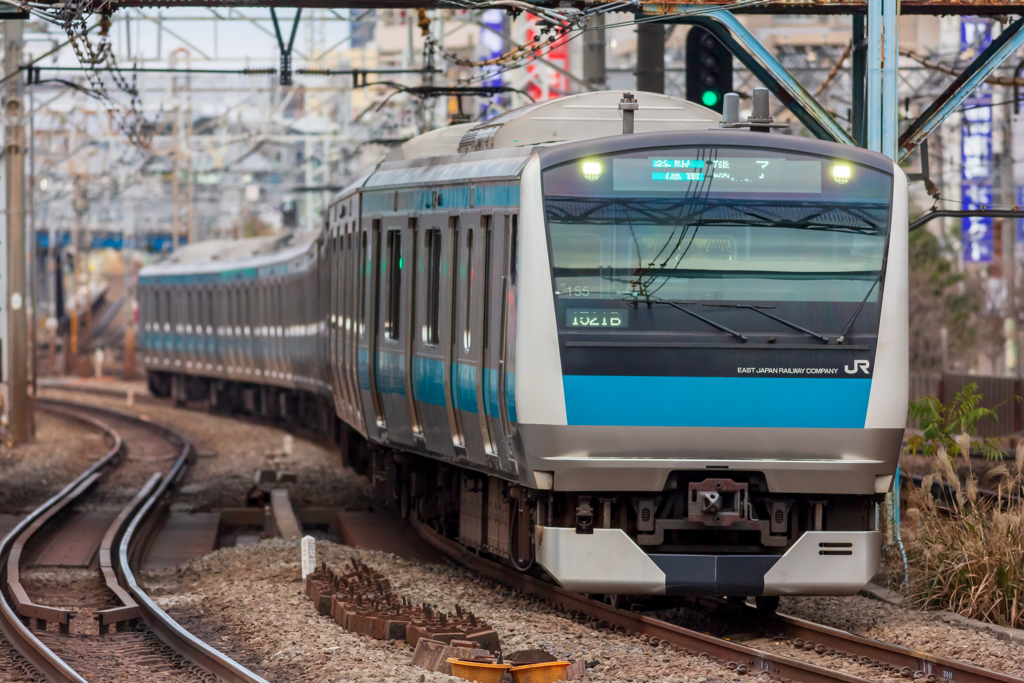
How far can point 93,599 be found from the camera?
12008 millimetres

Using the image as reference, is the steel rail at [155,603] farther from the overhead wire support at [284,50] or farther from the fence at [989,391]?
the fence at [989,391]

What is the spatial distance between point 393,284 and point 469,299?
213 centimetres

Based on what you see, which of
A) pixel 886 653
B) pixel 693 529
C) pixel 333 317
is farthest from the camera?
pixel 333 317

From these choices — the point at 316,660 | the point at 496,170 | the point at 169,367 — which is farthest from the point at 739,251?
the point at 169,367

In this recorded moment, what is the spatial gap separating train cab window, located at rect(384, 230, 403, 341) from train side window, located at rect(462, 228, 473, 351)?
1818 millimetres

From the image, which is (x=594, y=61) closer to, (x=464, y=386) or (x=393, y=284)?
(x=393, y=284)

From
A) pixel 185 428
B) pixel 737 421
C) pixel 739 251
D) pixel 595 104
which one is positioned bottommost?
pixel 185 428

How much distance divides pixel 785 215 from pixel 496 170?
1.86m

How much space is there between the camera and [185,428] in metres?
31.9

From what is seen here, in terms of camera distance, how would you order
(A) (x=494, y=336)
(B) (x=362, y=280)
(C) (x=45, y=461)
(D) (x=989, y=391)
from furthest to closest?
(D) (x=989, y=391) → (C) (x=45, y=461) → (B) (x=362, y=280) → (A) (x=494, y=336)

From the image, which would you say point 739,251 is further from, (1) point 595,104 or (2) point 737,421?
(1) point 595,104

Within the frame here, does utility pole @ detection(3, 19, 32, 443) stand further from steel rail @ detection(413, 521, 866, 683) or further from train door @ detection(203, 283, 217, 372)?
steel rail @ detection(413, 521, 866, 683)

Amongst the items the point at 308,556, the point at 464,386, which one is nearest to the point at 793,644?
the point at 464,386

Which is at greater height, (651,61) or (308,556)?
(651,61)
